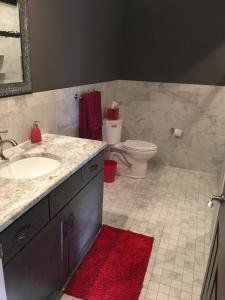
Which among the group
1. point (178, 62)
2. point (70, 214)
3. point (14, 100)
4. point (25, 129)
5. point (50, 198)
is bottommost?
point (70, 214)

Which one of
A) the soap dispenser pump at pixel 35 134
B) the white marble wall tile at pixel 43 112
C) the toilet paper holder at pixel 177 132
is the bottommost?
the toilet paper holder at pixel 177 132

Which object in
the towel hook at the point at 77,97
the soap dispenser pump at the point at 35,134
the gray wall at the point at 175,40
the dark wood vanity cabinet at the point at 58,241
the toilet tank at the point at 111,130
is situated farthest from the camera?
the toilet tank at the point at 111,130

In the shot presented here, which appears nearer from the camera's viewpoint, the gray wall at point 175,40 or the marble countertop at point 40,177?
the marble countertop at point 40,177

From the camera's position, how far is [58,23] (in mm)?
2174

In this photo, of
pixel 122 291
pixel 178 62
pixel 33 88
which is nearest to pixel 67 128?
pixel 33 88

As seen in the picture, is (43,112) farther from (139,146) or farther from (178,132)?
(178,132)

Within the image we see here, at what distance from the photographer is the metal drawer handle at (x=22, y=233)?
109 centimetres

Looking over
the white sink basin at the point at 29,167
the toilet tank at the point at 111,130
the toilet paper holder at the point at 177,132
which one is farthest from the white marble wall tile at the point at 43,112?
the toilet paper holder at the point at 177,132

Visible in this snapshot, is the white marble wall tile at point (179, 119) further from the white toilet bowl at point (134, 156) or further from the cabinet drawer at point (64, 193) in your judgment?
the cabinet drawer at point (64, 193)

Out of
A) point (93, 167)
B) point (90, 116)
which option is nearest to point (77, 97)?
point (90, 116)

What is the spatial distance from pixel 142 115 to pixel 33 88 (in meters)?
2.06

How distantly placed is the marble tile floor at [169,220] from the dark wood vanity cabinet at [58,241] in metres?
0.31

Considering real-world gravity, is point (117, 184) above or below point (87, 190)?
below

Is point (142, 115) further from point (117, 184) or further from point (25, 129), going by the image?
point (25, 129)
